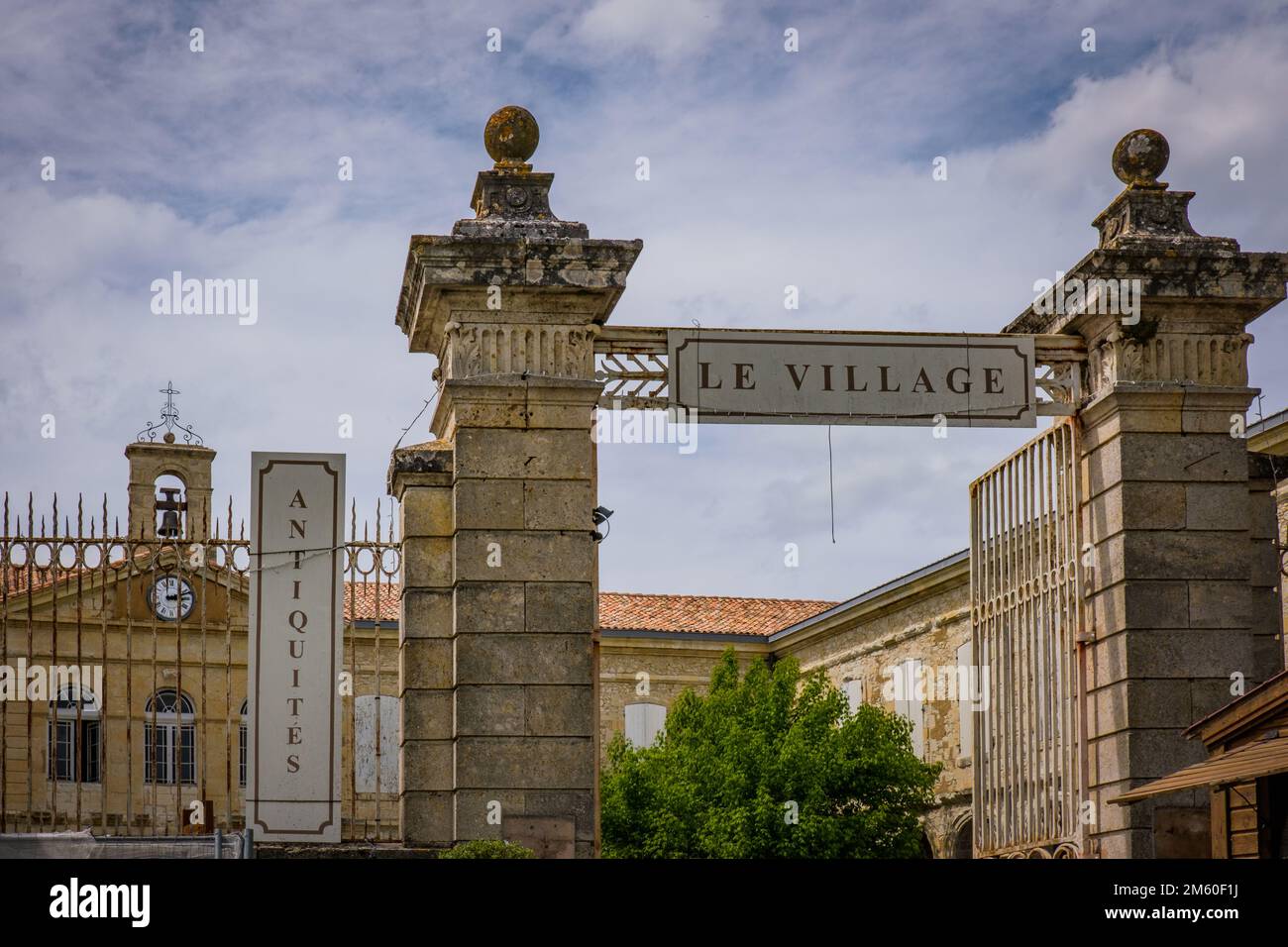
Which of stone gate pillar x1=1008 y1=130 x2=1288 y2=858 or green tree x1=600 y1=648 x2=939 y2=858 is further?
green tree x1=600 y1=648 x2=939 y2=858

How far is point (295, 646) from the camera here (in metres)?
12.6

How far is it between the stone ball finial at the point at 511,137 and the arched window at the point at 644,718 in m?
26.5

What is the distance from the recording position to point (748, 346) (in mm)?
13484

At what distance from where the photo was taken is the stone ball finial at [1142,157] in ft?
46.1

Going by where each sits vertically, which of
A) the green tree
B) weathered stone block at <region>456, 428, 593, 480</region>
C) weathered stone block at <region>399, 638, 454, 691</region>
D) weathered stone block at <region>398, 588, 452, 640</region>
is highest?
weathered stone block at <region>456, 428, 593, 480</region>

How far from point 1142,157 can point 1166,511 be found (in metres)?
2.70

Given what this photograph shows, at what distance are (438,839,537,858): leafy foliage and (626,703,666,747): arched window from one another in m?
27.0

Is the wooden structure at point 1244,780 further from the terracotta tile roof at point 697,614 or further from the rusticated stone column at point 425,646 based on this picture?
the terracotta tile roof at point 697,614

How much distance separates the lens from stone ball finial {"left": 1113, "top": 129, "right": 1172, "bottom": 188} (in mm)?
14047

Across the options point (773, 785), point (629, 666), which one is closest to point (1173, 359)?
point (773, 785)

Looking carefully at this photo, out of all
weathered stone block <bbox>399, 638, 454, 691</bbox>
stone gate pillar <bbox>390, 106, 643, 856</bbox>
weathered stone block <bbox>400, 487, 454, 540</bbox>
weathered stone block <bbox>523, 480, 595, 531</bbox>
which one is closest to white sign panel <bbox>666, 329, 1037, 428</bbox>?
stone gate pillar <bbox>390, 106, 643, 856</bbox>

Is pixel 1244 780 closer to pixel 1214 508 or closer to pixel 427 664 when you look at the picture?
pixel 1214 508

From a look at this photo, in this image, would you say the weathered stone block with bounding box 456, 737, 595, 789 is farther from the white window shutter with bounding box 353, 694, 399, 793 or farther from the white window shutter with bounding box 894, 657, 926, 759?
the white window shutter with bounding box 894, 657, 926, 759

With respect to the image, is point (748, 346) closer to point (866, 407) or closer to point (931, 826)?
point (866, 407)
